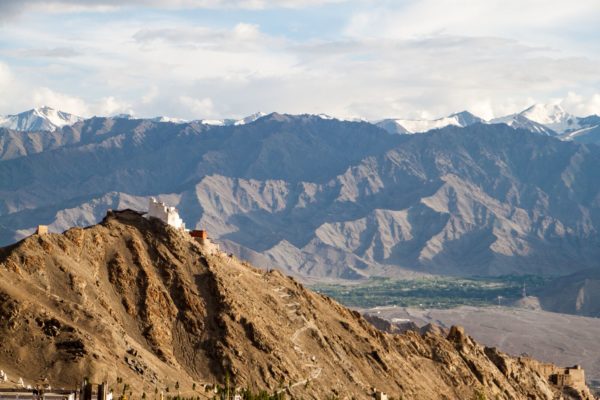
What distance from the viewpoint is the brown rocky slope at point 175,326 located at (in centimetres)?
12262

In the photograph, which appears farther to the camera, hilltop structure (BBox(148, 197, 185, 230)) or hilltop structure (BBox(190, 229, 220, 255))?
hilltop structure (BBox(190, 229, 220, 255))

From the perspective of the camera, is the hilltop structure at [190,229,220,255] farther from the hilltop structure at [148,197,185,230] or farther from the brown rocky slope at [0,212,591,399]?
the hilltop structure at [148,197,185,230]

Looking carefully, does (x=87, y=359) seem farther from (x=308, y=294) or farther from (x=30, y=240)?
(x=308, y=294)

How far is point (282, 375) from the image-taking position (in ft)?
461

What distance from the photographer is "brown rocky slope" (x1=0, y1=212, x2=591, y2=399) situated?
402ft

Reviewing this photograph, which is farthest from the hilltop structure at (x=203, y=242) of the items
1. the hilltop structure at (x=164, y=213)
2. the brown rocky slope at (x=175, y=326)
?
the hilltop structure at (x=164, y=213)

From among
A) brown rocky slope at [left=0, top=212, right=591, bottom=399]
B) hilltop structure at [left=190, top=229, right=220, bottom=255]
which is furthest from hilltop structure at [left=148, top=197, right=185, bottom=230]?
hilltop structure at [left=190, top=229, right=220, bottom=255]

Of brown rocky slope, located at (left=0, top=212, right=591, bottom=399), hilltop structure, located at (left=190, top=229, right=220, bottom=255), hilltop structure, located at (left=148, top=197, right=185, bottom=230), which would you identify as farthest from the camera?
hilltop structure, located at (left=190, top=229, right=220, bottom=255)

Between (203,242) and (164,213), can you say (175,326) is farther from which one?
(203,242)

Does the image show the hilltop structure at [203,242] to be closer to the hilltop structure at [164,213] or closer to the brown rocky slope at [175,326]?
the brown rocky slope at [175,326]

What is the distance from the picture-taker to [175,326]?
142m

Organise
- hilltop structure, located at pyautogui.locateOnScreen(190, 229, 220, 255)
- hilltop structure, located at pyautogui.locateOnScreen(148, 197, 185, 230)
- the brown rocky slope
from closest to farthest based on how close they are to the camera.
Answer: the brown rocky slope → hilltop structure, located at pyautogui.locateOnScreen(148, 197, 185, 230) → hilltop structure, located at pyautogui.locateOnScreen(190, 229, 220, 255)

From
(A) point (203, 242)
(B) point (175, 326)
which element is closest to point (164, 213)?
(A) point (203, 242)

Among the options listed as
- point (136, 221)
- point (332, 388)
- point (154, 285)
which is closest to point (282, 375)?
point (332, 388)
